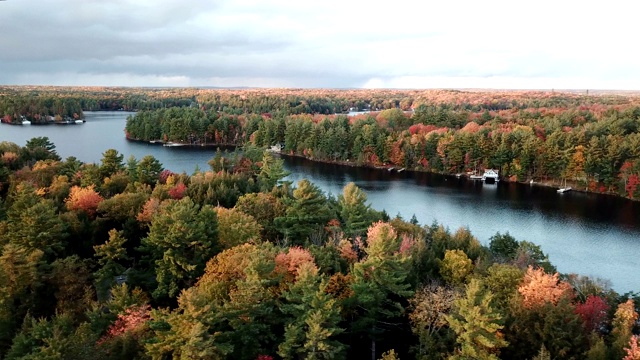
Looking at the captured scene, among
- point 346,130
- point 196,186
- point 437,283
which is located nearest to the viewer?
point 437,283

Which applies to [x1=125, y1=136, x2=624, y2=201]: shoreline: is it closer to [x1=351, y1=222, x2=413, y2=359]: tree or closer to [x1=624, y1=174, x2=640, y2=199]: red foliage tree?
[x1=624, y1=174, x2=640, y2=199]: red foliage tree

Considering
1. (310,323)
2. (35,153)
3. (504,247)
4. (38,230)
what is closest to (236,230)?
(310,323)

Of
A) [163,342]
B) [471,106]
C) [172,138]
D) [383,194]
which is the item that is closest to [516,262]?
[163,342]

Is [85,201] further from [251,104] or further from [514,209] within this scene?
[251,104]

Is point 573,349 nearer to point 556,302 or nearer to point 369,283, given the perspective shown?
point 556,302

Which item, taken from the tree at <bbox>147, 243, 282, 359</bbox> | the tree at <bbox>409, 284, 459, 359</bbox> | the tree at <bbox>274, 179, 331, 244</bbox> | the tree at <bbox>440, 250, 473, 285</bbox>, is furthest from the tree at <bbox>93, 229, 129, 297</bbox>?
the tree at <bbox>440, 250, 473, 285</bbox>
